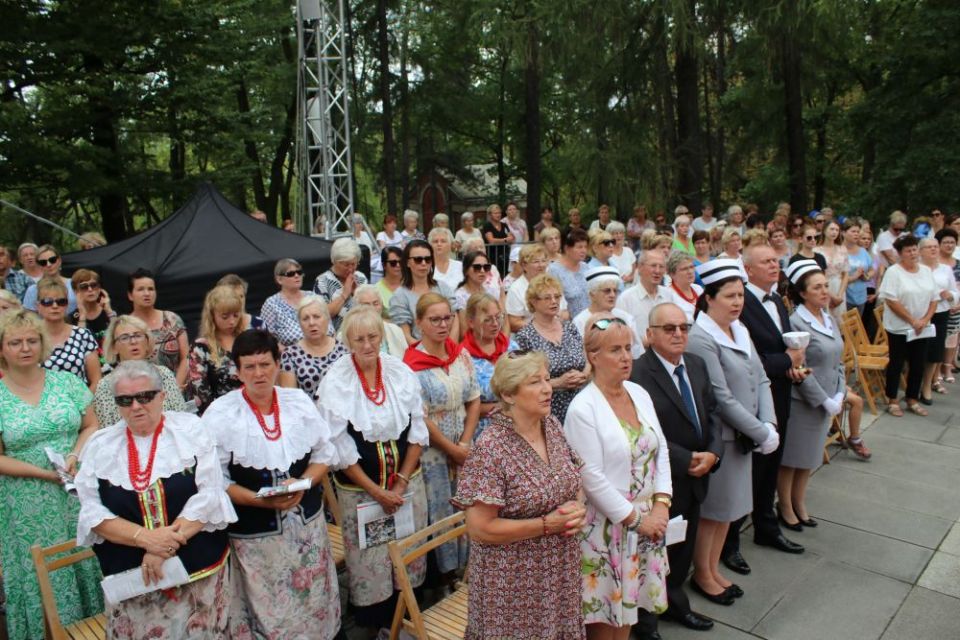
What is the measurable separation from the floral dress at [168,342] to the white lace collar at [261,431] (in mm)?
1823

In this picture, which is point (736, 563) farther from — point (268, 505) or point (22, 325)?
point (22, 325)

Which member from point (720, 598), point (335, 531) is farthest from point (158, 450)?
point (720, 598)

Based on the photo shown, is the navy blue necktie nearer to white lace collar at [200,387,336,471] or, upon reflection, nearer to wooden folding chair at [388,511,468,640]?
wooden folding chair at [388,511,468,640]

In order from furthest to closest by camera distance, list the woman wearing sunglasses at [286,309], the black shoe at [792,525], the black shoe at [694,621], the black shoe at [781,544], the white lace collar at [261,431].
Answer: the woman wearing sunglasses at [286,309], the black shoe at [792,525], the black shoe at [781,544], the black shoe at [694,621], the white lace collar at [261,431]

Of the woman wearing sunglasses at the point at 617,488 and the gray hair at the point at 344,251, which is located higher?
the gray hair at the point at 344,251

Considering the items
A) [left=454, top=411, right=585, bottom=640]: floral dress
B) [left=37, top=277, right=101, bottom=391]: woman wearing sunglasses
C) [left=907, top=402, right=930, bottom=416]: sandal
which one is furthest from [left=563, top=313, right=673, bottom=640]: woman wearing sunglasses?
[left=907, top=402, right=930, bottom=416]: sandal

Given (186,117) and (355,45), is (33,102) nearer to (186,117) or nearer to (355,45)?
(186,117)

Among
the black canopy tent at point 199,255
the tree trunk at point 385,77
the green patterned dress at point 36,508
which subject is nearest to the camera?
the green patterned dress at point 36,508

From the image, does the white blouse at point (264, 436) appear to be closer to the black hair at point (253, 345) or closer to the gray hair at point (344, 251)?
the black hair at point (253, 345)

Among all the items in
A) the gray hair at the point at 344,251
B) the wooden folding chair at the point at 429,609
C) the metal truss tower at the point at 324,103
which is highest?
the metal truss tower at the point at 324,103

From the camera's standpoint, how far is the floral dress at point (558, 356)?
420 centimetres

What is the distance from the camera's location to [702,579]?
401cm

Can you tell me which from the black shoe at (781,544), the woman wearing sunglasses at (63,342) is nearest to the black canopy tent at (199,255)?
the woman wearing sunglasses at (63,342)

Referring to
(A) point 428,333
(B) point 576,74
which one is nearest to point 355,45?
(B) point 576,74
